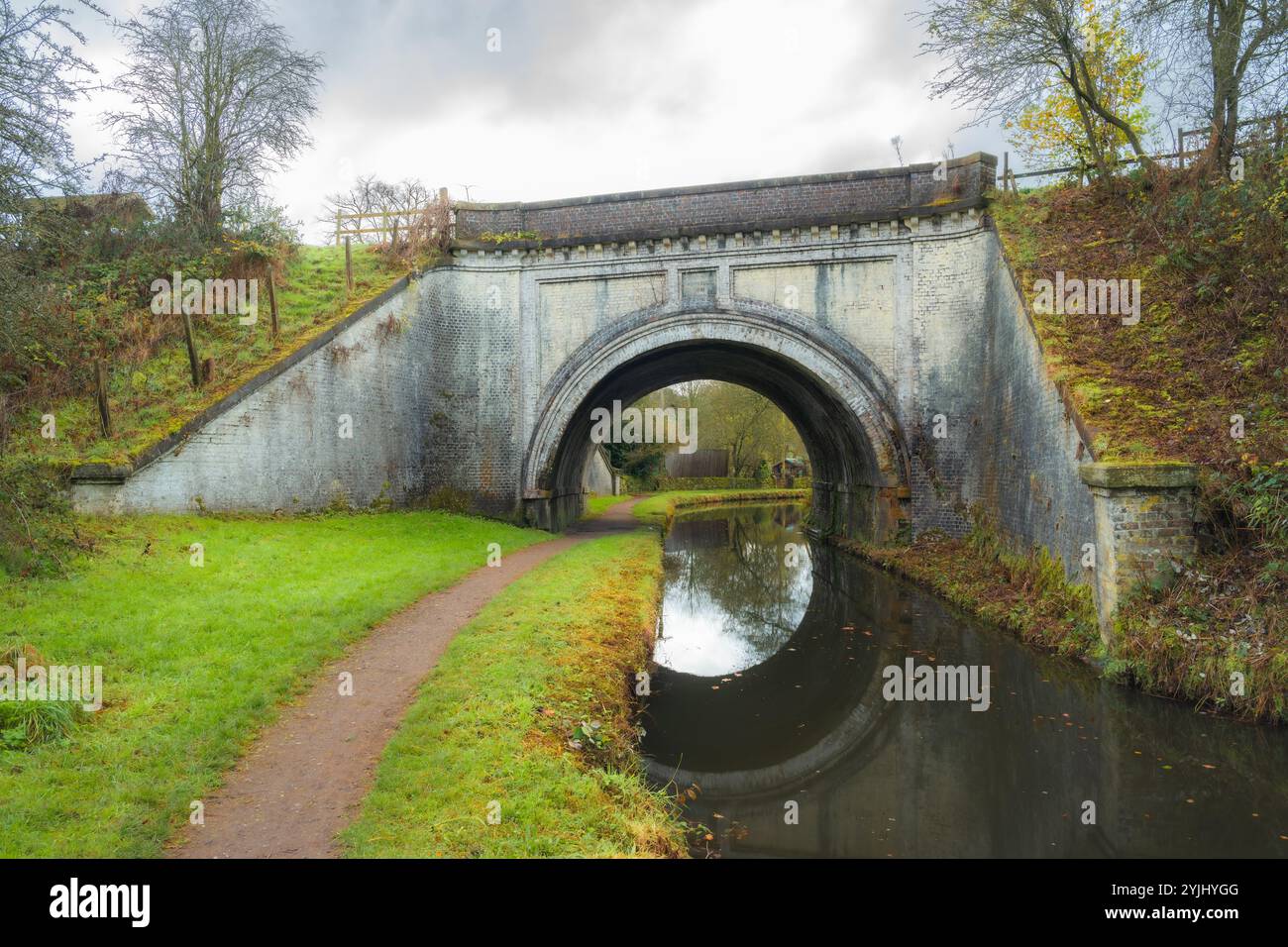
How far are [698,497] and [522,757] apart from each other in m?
35.3

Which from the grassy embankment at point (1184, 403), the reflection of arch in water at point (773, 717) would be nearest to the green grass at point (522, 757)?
the reflection of arch in water at point (773, 717)

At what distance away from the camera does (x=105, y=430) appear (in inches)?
468

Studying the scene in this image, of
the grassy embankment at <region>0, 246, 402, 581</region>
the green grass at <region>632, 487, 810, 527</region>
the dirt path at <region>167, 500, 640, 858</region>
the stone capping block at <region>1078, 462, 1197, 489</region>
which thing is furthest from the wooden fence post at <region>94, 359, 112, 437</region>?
the green grass at <region>632, 487, 810, 527</region>

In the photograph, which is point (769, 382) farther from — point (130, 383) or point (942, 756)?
point (130, 383)

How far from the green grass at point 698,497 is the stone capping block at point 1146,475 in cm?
1978

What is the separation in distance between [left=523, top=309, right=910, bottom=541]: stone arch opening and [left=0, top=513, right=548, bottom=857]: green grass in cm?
617

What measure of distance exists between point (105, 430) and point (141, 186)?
386 inches

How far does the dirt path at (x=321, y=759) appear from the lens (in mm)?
4066

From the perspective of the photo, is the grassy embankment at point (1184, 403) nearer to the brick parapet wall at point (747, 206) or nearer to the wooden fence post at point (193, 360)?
the brick parapet wall at point (747, 206)

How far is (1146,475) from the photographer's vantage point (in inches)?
313

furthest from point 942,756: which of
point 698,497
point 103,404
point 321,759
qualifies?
point 698,497

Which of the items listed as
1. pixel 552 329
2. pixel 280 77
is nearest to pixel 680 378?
pixel 552 329

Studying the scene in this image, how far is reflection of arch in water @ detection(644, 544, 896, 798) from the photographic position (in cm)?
641

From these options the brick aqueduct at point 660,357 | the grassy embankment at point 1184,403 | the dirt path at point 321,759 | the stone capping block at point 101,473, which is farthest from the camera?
the brick aqueduct at point 660,357
